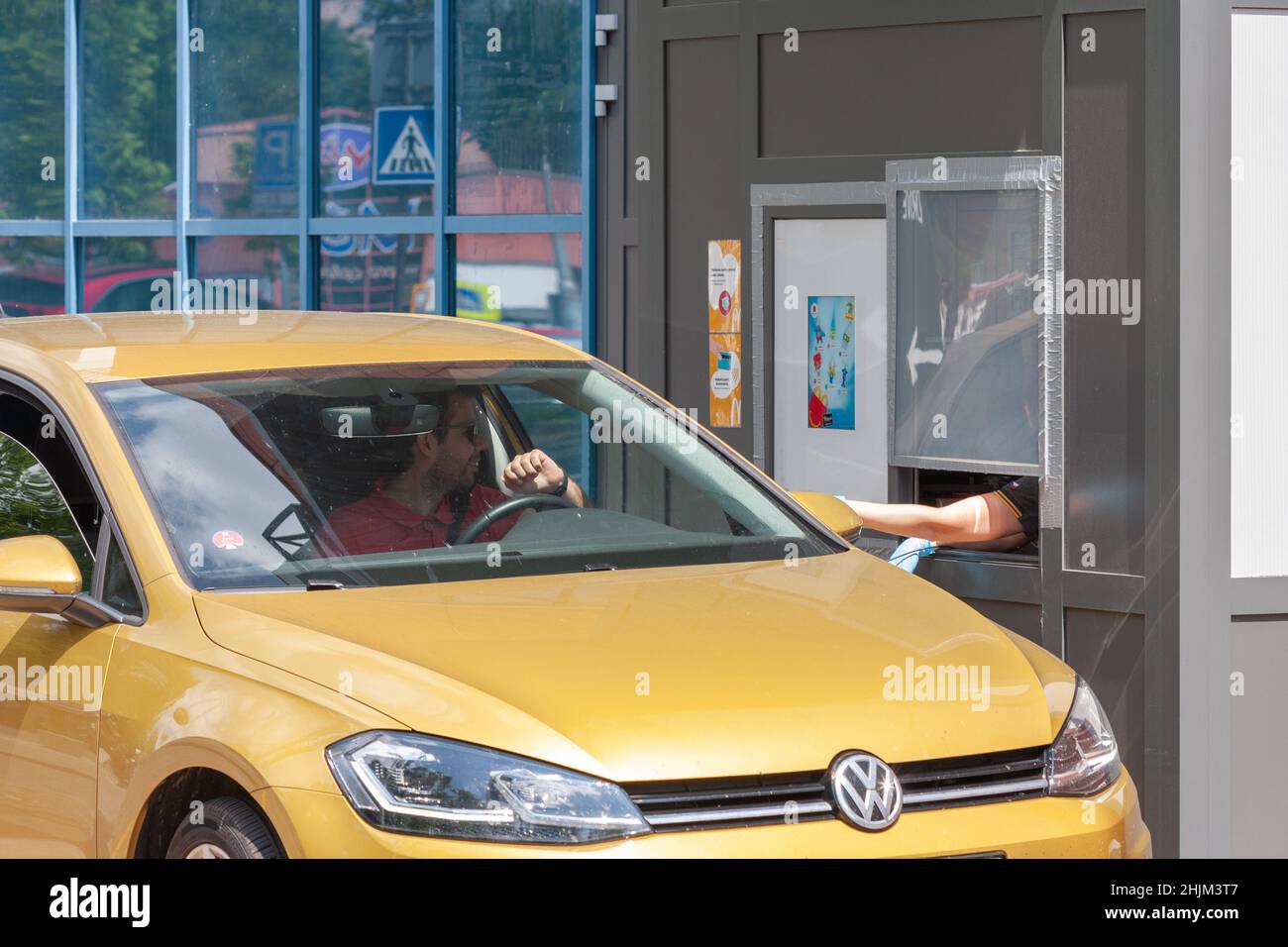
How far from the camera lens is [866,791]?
3.53m

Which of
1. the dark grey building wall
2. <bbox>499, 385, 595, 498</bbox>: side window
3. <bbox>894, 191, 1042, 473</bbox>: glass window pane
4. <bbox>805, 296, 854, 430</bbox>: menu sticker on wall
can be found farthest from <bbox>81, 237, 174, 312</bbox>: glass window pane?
<bbox>894, 191, 1042, 473</bbox>: glass window pane

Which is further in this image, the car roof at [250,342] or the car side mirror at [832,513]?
the car side mirror at [832,513]

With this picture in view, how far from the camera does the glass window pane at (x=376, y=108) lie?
35.7 ft

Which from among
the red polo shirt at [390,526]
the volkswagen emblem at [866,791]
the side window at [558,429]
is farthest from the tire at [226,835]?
the side window at [558,429]

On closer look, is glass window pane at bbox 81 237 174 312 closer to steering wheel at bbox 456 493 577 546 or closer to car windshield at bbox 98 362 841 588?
car windshield at bbox 98 362 841 588

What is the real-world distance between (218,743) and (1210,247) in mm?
3874

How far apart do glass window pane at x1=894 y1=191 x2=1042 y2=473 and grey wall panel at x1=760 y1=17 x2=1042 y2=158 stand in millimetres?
225

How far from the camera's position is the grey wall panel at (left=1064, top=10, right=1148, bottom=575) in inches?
248

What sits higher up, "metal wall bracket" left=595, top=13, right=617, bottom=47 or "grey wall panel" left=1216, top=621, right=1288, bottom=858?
"metal wall bracket" left=595, top=13, right=617, bottom=47

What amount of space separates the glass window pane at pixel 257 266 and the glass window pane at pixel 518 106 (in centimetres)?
149

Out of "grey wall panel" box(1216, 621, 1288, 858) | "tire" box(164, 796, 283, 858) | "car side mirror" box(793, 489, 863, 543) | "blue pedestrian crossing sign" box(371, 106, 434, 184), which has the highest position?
"blue pedestrian crossing sign" box(371, 106, 434, 184)

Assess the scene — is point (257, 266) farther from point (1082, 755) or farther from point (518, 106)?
point (1082, 755)

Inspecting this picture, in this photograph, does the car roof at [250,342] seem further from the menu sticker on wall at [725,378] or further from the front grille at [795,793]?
the menu sticker on wall at [725,378]

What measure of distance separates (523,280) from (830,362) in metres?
3.42
